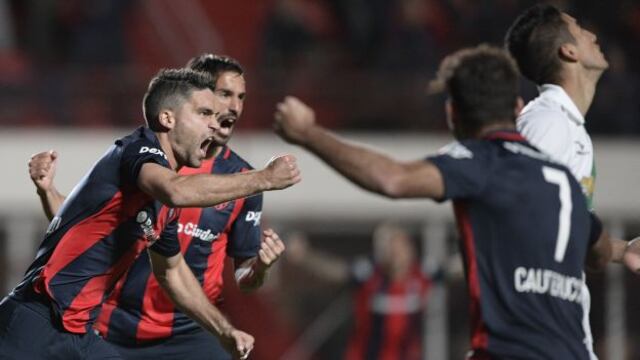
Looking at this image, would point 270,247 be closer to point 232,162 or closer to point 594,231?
point 232,162

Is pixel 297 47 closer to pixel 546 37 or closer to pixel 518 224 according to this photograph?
pixel 546 37

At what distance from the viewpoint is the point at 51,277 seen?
5.51m

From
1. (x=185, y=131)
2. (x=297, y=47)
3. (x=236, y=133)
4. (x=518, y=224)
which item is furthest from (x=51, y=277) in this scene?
(x=297, y=47)

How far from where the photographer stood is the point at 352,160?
13.9 ft

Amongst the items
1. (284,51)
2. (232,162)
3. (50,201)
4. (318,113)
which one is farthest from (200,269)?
(284,51)

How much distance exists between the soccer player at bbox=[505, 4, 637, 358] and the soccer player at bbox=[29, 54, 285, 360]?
1653mm

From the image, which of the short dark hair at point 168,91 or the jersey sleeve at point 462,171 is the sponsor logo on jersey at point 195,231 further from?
the jersey sleeve at point 462,171

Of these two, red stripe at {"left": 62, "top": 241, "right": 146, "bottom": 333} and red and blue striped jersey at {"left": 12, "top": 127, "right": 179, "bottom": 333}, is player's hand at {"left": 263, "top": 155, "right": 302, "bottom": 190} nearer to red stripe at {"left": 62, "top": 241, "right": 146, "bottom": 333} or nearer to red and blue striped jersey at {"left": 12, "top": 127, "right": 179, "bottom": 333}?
red and blue striped jersey at {"left": 12, "top": 127, "right": 179, "bottom": 333}

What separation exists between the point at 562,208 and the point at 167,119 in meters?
2.00

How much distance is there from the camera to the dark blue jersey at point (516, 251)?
14.4 feet

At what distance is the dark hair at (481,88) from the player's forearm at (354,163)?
403mm

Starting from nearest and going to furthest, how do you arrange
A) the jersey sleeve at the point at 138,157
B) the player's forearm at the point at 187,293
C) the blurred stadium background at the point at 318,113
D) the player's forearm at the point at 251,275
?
the jersey sleeve at the point at 138,157 → the player's forearm at the point at 187,293 → the player's forearm at the point at 251,275 → the blurred stadium background at the point at 318,113

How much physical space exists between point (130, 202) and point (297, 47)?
929cm

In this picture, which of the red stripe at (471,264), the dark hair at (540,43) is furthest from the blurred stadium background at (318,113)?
the red stripe at (471,264)
